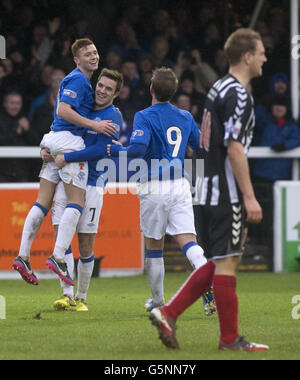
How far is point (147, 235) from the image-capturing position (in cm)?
758

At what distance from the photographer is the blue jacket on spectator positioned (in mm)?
14297

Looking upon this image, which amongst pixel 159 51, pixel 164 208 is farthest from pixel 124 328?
pixel 159 51

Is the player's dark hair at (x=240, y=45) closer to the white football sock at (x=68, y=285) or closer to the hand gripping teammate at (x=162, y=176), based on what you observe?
the hand gripping teammate at (x=162, y=176)

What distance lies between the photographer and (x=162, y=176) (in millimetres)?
7504

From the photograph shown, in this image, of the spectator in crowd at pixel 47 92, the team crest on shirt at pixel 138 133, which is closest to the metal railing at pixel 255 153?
the spectator in crowd at pixel 47 92

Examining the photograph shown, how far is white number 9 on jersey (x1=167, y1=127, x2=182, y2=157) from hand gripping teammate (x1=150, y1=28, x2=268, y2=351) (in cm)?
178

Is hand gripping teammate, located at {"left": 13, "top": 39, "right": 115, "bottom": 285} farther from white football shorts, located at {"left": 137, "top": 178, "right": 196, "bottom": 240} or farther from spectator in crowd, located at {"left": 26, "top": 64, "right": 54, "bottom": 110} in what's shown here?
spectator in crowd, located at {"left": 26, "top": 64, "right": 54, "bottom": 110}

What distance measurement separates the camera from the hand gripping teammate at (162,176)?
7.48 meters

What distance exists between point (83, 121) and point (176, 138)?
89 cm

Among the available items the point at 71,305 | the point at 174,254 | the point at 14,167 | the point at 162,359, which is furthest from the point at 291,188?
the point at 162,359

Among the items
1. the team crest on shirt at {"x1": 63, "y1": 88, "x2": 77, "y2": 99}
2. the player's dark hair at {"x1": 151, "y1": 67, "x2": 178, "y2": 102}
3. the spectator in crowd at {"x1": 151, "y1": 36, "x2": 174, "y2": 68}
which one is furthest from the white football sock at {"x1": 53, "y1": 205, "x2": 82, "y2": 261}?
the spectator in crowd at {"x1": 151, "y1": 36, "x2": 174, "y2": 68}

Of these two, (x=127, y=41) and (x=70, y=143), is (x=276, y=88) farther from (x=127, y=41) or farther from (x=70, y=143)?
(x=70, y=143)

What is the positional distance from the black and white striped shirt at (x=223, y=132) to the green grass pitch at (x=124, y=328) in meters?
0.98
